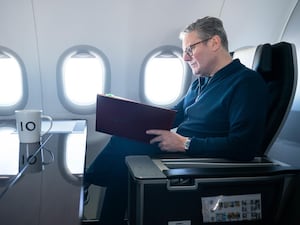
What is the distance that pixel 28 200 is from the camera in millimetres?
599

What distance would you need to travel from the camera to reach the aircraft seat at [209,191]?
0.96 metres

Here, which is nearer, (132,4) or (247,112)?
(247,112)

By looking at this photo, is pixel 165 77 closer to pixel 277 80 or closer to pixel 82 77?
pixel 82 77

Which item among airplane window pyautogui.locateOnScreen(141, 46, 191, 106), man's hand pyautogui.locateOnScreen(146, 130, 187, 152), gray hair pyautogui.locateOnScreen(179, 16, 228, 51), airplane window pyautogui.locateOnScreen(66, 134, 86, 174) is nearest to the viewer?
airplane window pyautogui.locateOnScreen(66, 134, 86, 174)

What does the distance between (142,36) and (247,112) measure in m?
0.98

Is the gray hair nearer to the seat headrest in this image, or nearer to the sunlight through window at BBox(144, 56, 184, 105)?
the seat headrest

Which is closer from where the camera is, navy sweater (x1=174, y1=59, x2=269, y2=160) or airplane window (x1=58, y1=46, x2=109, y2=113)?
navy sweater (x1=174, y1=59, x2=269, y2=160)

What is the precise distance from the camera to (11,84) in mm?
1936

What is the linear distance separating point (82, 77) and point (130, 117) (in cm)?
92

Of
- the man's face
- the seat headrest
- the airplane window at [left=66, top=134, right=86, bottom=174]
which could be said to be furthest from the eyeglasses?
the airplane window at [left=66, top=134, right=86, bottom=174]

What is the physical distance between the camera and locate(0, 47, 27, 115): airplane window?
1.88 metres

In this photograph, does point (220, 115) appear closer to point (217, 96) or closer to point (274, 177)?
point (217, 96)

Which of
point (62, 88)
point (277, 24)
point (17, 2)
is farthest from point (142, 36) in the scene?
point (277, 24)

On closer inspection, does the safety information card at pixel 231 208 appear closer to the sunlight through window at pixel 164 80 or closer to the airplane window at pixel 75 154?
the airplane window at pixel 75 154
